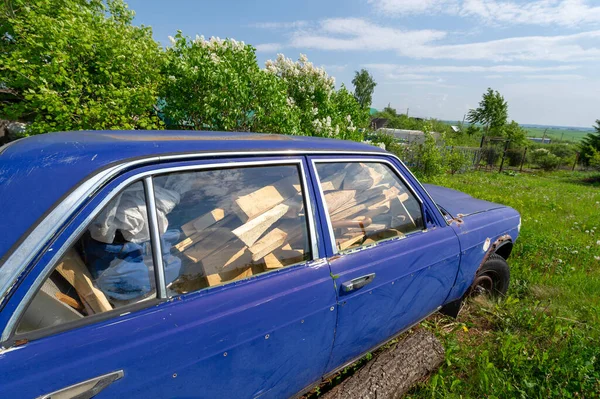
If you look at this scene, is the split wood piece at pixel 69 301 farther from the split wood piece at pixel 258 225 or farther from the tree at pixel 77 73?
the tree at pixel 77 73

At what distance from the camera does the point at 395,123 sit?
57031mm

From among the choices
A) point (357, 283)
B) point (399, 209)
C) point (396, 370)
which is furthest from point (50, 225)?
point (396, 370)

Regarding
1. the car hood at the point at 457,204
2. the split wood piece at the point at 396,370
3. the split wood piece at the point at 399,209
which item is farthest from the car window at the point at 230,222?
the car hood at the point at 457,204

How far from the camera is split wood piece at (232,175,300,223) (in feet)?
5.23

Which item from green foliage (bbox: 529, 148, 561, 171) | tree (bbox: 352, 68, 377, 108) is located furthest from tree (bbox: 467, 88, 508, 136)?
tree (bbox: 352, 68, 377, 108)

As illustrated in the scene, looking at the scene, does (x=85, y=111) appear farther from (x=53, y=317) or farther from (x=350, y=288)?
(x=350, y=288)

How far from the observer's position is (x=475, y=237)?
8.58 ft

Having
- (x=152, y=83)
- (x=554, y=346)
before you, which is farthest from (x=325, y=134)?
(x=554, y=346)

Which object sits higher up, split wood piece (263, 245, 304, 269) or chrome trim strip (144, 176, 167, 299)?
chrome trim strip (144, 176, 167, 299)

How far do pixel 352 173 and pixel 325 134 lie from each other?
3792mm

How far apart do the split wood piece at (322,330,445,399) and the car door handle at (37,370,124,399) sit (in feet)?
4.40

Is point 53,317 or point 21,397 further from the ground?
point 53,317

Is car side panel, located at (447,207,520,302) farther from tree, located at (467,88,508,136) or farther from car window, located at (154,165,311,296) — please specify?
tree, located at (467,88,508,136)

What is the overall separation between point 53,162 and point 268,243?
933mm
